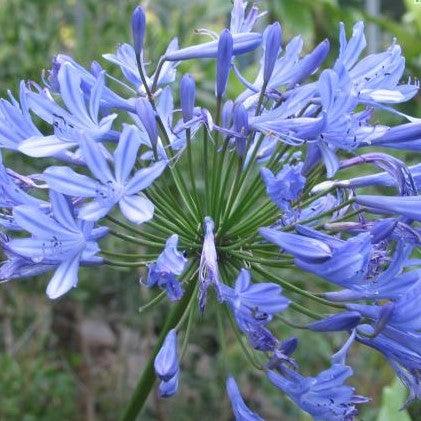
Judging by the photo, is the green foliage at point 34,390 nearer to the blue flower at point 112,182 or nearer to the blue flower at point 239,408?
the blue flower at point 239,408

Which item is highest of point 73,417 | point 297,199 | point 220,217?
point 297,199

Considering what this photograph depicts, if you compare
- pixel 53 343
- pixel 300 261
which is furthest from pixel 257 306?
pixel 53 343

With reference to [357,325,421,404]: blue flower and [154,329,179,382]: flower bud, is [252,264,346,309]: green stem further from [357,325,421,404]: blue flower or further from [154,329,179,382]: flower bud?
[154,329,179,382]: flower bud

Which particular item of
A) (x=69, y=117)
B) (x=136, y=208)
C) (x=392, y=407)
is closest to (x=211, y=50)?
(x=69, y=117)

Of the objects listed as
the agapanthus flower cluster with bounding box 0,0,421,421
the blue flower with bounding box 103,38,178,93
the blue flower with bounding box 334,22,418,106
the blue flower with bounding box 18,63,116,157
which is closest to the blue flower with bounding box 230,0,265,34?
the agapanthus flower cluster with bounding box 0,0,421,421

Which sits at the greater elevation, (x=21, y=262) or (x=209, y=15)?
(x=21, y=262)

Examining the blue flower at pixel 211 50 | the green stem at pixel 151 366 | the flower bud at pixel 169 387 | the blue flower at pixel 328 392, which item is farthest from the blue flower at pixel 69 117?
the blue flower at pixel 328 392

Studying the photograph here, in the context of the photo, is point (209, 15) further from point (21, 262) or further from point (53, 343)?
point (21, 262)
